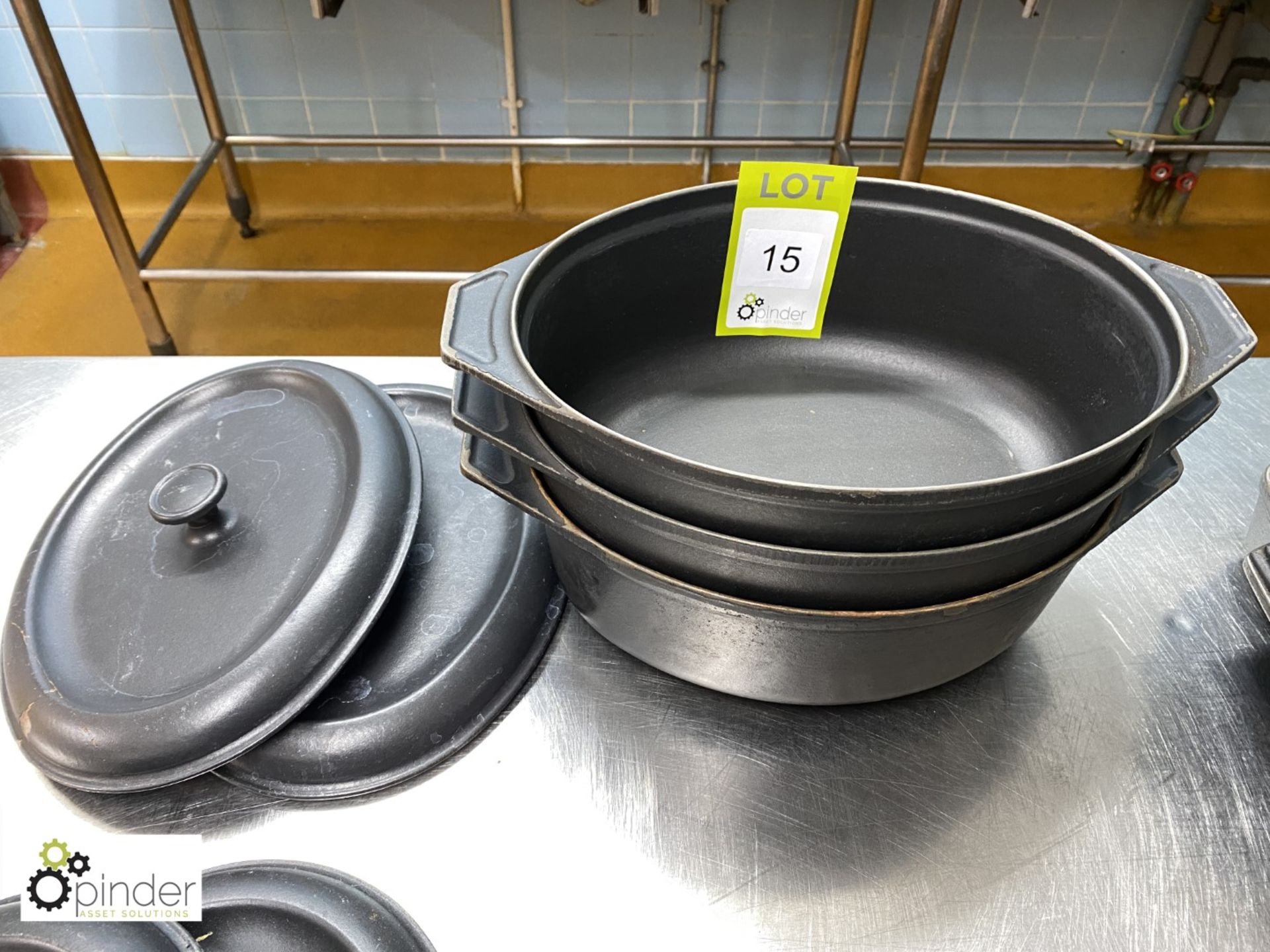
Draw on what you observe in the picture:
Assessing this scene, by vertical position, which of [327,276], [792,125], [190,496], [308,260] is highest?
[190,496]

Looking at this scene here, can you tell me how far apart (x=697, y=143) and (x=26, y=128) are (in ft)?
5.73

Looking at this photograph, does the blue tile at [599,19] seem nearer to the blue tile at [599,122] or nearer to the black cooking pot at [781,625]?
the blue tile at [599,122]

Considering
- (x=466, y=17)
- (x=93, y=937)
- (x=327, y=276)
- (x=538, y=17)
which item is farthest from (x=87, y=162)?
(x=93, y=937)

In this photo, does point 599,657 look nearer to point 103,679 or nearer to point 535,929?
point 535,929

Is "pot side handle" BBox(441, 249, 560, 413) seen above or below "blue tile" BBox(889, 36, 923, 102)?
above

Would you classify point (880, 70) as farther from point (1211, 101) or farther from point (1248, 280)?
point (1248, 280)

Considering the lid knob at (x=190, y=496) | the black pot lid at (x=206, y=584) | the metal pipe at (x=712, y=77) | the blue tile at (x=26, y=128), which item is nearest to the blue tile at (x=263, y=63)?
the blue tile at (x=26, y=128)

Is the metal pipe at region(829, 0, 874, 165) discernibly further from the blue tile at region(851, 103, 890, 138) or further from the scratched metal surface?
the scratched metal surface

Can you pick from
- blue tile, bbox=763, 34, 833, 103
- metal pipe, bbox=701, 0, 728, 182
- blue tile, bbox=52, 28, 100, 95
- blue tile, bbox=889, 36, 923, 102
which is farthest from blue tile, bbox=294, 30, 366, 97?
blue tile, bbox=889, 36, 923, 102

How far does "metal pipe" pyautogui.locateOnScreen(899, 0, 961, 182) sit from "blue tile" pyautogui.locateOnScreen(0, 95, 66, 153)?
2132 mm

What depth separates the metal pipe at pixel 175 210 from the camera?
73.2 inches

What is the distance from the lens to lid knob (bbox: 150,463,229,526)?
2.08ft

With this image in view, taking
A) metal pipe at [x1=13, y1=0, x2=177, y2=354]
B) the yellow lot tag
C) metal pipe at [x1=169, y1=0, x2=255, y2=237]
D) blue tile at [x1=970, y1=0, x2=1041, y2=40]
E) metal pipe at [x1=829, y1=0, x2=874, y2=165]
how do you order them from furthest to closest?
blue tile at [x1=970, y1=0, x2=1041, y2=40] < metal pipe at [x1=169, y1=0, x2=255, y2=237] < metal pipe at [x1=829, y1=0, x2=874, y2=165] < metal pipe at [x1=13, y1=0, x2=177, y2=354] < the yellow lot tag

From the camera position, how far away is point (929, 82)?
1575 millimetres
